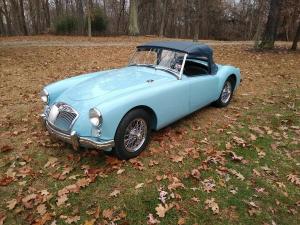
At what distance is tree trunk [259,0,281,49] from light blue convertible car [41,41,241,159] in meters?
9.00

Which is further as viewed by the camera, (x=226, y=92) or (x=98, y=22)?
(x=98, y=22)

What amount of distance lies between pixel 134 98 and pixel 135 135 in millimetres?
609

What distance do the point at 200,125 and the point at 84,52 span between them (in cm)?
1011

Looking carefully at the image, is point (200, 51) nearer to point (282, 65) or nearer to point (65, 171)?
point (65, 171)

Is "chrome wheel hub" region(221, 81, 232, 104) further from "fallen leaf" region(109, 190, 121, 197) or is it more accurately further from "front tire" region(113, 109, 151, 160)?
"fallen leaf" region(109, 190, 121, 197)

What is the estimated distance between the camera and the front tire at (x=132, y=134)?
414 cm

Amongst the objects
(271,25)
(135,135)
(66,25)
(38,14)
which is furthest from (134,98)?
(38,14)

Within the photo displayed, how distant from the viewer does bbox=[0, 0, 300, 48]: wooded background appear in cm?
2775

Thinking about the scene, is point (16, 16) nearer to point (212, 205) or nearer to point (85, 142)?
point (85, 142)

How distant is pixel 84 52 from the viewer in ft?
47.2

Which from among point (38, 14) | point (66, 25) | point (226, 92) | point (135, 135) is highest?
point (38, 14)

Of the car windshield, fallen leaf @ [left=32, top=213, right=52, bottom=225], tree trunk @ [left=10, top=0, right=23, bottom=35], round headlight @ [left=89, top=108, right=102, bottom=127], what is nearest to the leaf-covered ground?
fallen leaf @ [left=32, top=213, right=52, bottom=225]

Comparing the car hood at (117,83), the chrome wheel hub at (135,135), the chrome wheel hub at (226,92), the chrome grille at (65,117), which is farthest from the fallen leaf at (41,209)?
the chrome wheel hub at (226,92)

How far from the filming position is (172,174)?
4215 mm
